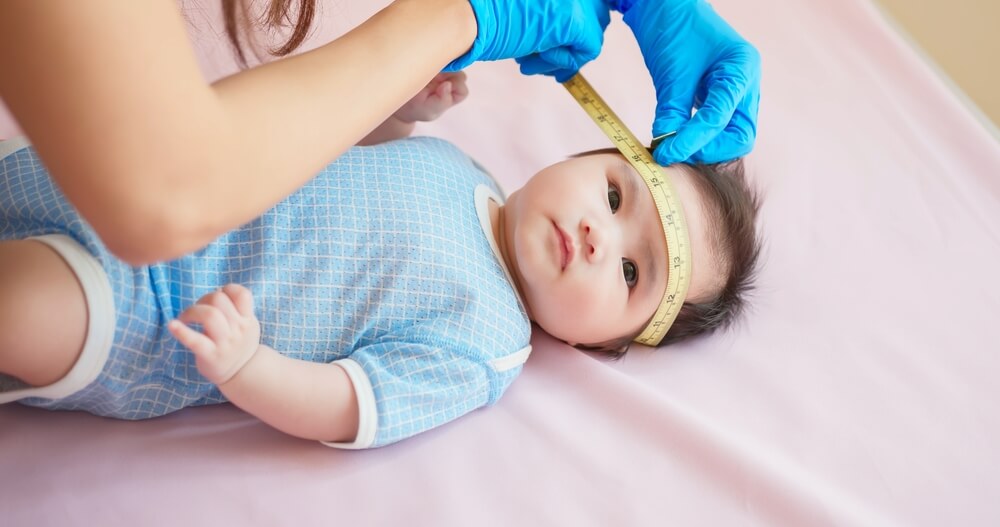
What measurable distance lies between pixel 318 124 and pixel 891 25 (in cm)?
196

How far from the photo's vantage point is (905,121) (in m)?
1.96

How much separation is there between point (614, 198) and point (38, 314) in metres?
0.85

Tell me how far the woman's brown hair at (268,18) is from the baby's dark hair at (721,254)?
555mm

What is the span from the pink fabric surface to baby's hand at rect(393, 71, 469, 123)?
0.47 feet

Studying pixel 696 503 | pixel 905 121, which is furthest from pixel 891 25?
pixel 696 503

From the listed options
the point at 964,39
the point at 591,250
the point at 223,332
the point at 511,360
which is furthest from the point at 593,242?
the point at 964,39

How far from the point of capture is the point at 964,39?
7.37ft

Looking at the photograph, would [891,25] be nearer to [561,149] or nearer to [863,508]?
[561,149]

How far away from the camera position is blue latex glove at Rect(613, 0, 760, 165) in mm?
1285

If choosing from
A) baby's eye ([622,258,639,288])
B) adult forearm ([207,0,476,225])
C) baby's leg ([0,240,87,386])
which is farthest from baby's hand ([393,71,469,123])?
baby's leg ([0,240,87,386])

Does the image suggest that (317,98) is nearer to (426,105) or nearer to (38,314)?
(38,314)

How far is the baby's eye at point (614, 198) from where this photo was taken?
1.35 m

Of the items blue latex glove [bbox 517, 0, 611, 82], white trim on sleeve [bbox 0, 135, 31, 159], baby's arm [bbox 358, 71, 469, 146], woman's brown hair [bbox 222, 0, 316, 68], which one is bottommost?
baby's arm [bbox 358, 71, 469, 146]

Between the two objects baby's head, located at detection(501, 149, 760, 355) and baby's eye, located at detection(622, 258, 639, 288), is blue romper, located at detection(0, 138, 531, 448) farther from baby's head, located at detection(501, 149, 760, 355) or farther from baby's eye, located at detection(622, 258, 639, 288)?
baby's eye, located at detection(622, 258, 639, 288)
